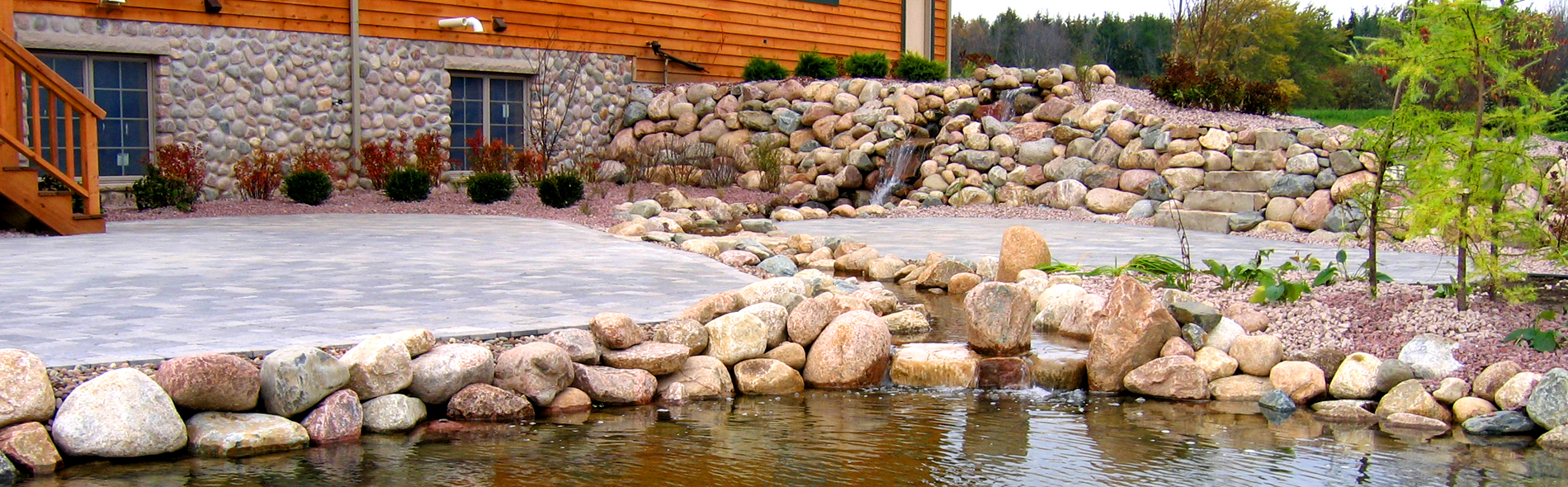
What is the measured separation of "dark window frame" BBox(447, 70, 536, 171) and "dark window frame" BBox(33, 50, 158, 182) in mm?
3376

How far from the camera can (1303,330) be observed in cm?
572

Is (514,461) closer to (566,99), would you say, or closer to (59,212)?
(59,212)

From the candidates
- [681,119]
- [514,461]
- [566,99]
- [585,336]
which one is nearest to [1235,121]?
[681,119]

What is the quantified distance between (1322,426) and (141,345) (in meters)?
4.60

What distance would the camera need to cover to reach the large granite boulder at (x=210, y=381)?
3.98m

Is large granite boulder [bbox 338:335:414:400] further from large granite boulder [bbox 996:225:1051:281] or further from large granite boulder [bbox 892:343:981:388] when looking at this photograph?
large granite boulder [bbox 996:225:1051:281]

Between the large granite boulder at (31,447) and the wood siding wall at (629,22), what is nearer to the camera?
the large granite boulder at (31,447)

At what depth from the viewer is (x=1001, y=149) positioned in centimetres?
1421

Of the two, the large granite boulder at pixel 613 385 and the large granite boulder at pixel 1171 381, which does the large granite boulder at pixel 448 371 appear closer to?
the large granite boulder at pixel 613 385

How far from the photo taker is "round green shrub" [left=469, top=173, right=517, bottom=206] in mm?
12188

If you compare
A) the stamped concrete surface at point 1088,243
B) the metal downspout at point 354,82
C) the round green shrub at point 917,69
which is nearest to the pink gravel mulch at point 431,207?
the metal downspout at point 354,82

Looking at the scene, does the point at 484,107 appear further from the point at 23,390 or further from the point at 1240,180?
the point at 23,390

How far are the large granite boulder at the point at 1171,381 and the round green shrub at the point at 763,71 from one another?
473 inches

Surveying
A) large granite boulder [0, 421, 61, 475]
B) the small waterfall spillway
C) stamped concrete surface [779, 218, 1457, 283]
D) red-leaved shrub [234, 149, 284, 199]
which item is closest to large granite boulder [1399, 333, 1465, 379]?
stamped concrete surface [779, 218, 1457, 283]
